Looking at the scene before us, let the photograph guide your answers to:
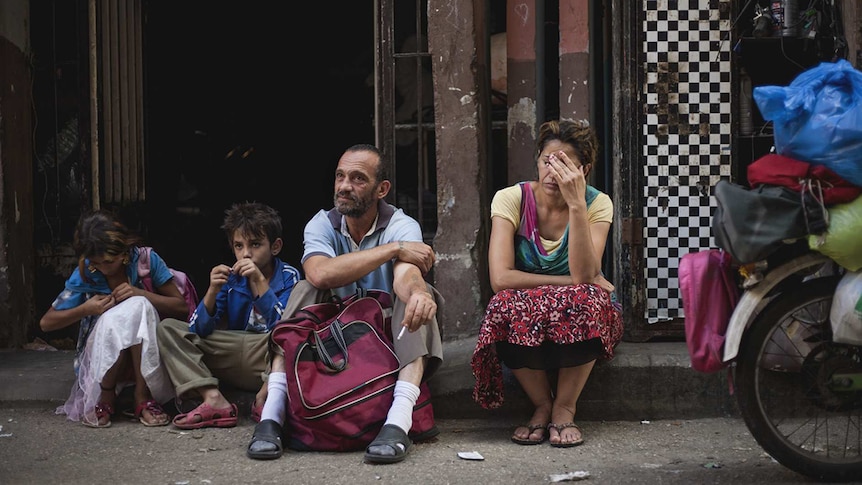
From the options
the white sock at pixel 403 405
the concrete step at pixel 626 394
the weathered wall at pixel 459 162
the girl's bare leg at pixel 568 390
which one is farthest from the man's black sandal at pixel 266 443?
the weathered wall at pixel 459 162

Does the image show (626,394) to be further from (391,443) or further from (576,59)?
(576,59)

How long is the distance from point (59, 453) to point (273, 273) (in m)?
1.31

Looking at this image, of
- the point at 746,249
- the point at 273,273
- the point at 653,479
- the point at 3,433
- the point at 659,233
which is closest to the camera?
the point at 746,249

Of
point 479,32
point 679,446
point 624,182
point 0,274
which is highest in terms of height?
point 479,32

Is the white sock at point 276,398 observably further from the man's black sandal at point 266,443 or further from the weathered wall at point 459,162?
the weathered wall at point 459,162

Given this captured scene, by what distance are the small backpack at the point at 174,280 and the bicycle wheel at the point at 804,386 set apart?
283 centimetres

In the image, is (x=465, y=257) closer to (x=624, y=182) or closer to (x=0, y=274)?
(x=624, y=182)

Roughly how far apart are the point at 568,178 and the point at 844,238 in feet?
4.10

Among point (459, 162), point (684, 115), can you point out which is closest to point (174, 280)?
point (459, 162)

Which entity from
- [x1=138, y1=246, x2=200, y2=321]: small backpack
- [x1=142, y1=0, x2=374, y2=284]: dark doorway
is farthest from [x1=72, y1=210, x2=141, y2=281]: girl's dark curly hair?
[x1=142, y1=0, x2=374, y2=284]: dark doorway

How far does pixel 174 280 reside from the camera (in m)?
5.17

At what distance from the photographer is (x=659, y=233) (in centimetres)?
560

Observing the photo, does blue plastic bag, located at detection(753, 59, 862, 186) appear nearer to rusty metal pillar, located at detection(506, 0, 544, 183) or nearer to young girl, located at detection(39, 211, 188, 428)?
rusty metal pillar, located at detection(506, 0, 544, 183)

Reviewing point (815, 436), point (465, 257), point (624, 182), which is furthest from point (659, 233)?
point (815, 436)
